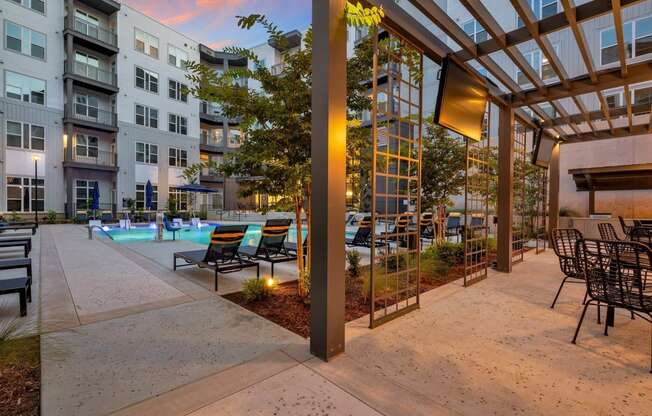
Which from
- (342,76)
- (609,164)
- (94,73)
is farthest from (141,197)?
(609,164)

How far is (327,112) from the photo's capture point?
2.75 m

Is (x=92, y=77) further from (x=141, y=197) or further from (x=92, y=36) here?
(x=141, y=197)

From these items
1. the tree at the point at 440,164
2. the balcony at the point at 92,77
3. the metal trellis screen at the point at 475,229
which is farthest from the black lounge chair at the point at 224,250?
the balcony at the point at 92,77

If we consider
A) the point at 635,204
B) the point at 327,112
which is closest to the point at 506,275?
the point at 327,112

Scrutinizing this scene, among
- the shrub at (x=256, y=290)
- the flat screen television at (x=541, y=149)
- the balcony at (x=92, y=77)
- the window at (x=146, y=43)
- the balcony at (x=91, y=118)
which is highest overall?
the window at (x=146, y=43)

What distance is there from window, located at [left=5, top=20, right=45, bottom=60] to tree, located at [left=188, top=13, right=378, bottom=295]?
2107 cm

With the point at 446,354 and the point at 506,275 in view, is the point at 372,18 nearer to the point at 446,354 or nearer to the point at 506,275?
the point at 446,354

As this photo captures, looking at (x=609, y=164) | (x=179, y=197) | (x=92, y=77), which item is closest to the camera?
(x=609, y=164)

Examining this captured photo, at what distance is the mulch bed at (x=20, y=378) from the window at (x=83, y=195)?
20551 mm

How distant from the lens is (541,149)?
27.5 feet

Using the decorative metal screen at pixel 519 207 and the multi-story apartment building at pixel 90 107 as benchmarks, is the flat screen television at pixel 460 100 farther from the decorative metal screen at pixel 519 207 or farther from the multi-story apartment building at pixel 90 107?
the multi-story apartment building at pixel 90 107

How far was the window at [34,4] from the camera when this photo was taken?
17.2 m

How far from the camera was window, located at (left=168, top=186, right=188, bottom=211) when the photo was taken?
23891 millimetres

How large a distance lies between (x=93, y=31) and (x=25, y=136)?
325 inches
